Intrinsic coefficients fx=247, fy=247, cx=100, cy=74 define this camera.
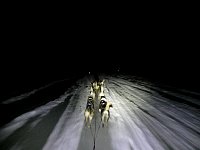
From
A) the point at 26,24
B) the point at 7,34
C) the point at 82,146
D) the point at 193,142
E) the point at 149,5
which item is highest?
the point at 149,5

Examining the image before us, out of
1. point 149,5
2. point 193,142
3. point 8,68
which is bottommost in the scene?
point 193,142

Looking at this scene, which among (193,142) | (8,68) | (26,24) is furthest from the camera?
(26,24)

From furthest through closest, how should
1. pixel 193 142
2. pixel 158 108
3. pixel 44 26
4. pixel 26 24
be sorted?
pixel 44 26 → pixel 26 24 → pixel 158 108 → pixel 193 142

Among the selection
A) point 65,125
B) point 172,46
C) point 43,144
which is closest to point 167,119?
point 65,125

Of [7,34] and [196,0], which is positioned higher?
[196,0]

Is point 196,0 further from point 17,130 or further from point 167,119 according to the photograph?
point 17,130

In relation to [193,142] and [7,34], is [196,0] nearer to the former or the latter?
[7,34]

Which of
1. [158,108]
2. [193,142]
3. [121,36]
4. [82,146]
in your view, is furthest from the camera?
[121,36]

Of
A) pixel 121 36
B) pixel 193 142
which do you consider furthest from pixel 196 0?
pixel 121 36

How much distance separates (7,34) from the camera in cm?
4400

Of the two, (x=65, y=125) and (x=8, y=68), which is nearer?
(x=65, y=125)

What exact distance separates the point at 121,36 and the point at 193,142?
132 metres

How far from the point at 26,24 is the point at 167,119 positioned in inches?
2078

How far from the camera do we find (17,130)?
9164 millimetres
